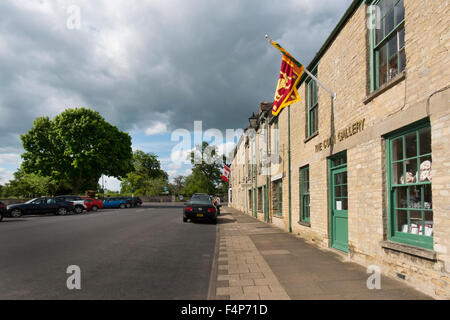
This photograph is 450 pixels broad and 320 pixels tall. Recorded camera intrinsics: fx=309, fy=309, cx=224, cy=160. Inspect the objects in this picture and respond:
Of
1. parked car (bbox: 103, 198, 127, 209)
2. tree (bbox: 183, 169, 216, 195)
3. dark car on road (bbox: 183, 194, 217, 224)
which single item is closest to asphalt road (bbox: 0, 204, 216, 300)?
dark car on road (bbox: 183, 194, 217, 224)

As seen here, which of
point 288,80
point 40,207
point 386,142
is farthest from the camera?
point 40,207

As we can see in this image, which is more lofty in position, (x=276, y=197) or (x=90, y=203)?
(x=276, y=197)

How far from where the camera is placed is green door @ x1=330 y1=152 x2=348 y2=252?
7.93 m

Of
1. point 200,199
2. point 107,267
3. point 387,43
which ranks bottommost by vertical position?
point 107,267

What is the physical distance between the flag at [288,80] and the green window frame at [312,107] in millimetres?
999

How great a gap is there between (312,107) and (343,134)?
2.87 m

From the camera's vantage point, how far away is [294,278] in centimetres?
556

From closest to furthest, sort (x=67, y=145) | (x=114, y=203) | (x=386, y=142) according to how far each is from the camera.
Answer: (x=386, y=142) → (x=67, y=145) → (x=114, y=203)

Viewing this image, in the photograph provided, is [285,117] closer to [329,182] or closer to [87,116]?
[329,182]

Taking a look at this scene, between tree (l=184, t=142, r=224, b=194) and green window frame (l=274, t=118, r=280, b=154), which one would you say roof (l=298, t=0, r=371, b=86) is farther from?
tree (l=184, t=142, r=224, b=194)

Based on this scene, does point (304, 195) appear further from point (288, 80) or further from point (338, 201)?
point (288, 80)

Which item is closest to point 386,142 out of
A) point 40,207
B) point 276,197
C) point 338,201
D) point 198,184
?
point 338,201

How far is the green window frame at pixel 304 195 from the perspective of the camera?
1113 centimetres
